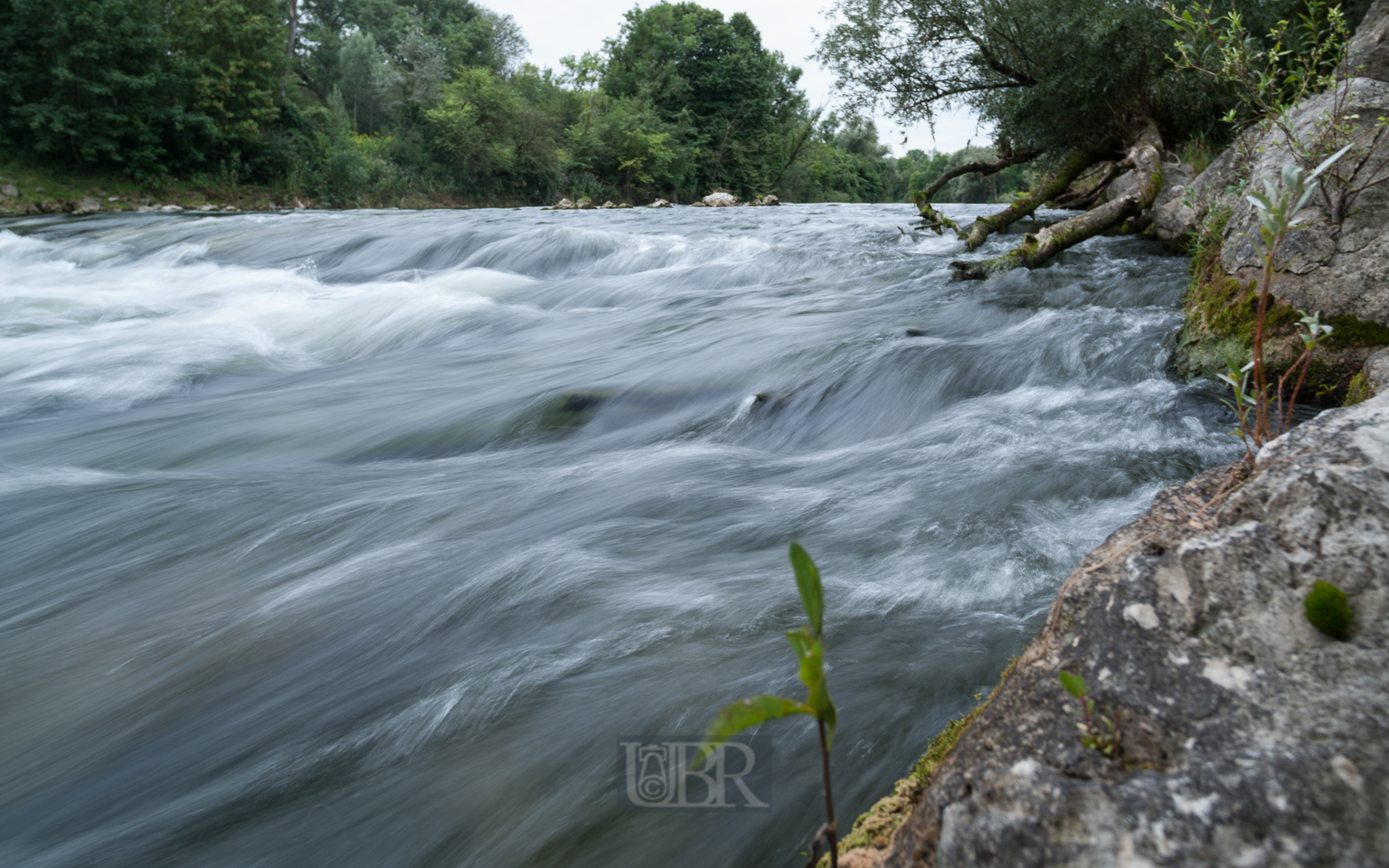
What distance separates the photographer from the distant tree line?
24.9 meters

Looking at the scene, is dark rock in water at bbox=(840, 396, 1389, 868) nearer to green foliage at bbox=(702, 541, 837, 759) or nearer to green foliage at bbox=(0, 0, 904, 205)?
green foliage at bbox=(702, 541, 837, 759)

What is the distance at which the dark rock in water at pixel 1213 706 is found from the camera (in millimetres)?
904

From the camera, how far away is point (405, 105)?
4259 centimetres

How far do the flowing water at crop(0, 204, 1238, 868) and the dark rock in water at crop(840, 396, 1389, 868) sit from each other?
0.90 metres

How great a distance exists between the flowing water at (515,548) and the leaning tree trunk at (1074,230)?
361mm

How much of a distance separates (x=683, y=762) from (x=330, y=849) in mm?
940

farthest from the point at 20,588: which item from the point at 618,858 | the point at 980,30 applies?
the point at 980,30

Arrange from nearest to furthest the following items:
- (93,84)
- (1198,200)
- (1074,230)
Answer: (1198,200) → (1074,230) → (93,84)

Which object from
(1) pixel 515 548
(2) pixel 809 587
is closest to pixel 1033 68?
(1) pixel 515 548

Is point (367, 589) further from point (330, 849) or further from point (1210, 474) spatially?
point (1210, 474)

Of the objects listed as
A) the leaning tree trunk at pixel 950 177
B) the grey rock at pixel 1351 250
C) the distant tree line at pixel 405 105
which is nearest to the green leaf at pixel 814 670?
the grey rock at pixel 1351 250

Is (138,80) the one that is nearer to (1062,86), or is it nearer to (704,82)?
(1062,86)

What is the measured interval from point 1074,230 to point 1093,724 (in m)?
8.11

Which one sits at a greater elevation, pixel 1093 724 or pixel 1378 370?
pixel 1378 370
